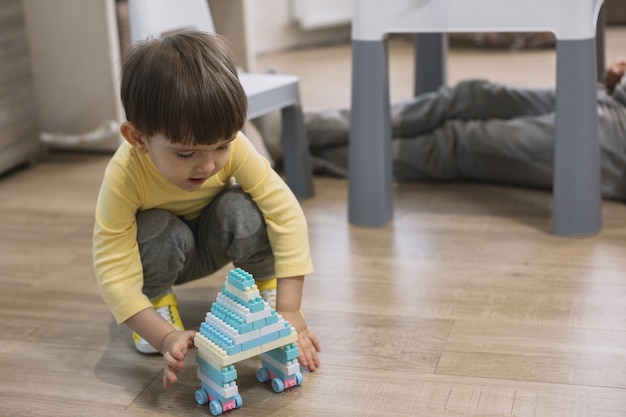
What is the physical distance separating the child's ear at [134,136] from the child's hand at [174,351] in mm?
212

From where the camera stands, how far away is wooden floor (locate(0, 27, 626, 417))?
1.00 meters

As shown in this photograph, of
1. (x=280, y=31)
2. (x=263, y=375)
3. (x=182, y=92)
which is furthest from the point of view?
(x=280, y=31)

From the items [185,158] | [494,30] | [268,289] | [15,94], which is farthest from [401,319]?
[15,94]

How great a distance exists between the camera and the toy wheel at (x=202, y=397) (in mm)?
1001

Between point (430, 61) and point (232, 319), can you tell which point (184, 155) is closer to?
point (232, 319)

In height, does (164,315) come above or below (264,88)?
below

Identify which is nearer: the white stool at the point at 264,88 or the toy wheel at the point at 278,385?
the toy wheel at the point at 278,385

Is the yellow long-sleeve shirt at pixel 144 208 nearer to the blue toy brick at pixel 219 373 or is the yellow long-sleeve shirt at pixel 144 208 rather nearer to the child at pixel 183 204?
the child at pixel 183 204

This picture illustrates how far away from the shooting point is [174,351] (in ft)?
3.21

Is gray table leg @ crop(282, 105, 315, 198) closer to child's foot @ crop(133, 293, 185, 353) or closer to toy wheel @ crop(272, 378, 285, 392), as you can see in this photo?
child's foot @ crop(133, 293, 185, 353)

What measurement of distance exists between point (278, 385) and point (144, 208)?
0.91 feet

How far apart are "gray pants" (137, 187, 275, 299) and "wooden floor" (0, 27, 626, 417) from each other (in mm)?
108

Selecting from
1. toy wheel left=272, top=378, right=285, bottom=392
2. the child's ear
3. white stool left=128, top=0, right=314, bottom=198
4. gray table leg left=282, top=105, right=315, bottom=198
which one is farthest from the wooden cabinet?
toy wheel left=272, top=378, right=285, bottom=392

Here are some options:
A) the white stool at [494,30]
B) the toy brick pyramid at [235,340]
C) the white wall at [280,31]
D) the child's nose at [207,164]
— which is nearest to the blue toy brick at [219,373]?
A: the toy brick pyramid at [235,340]
